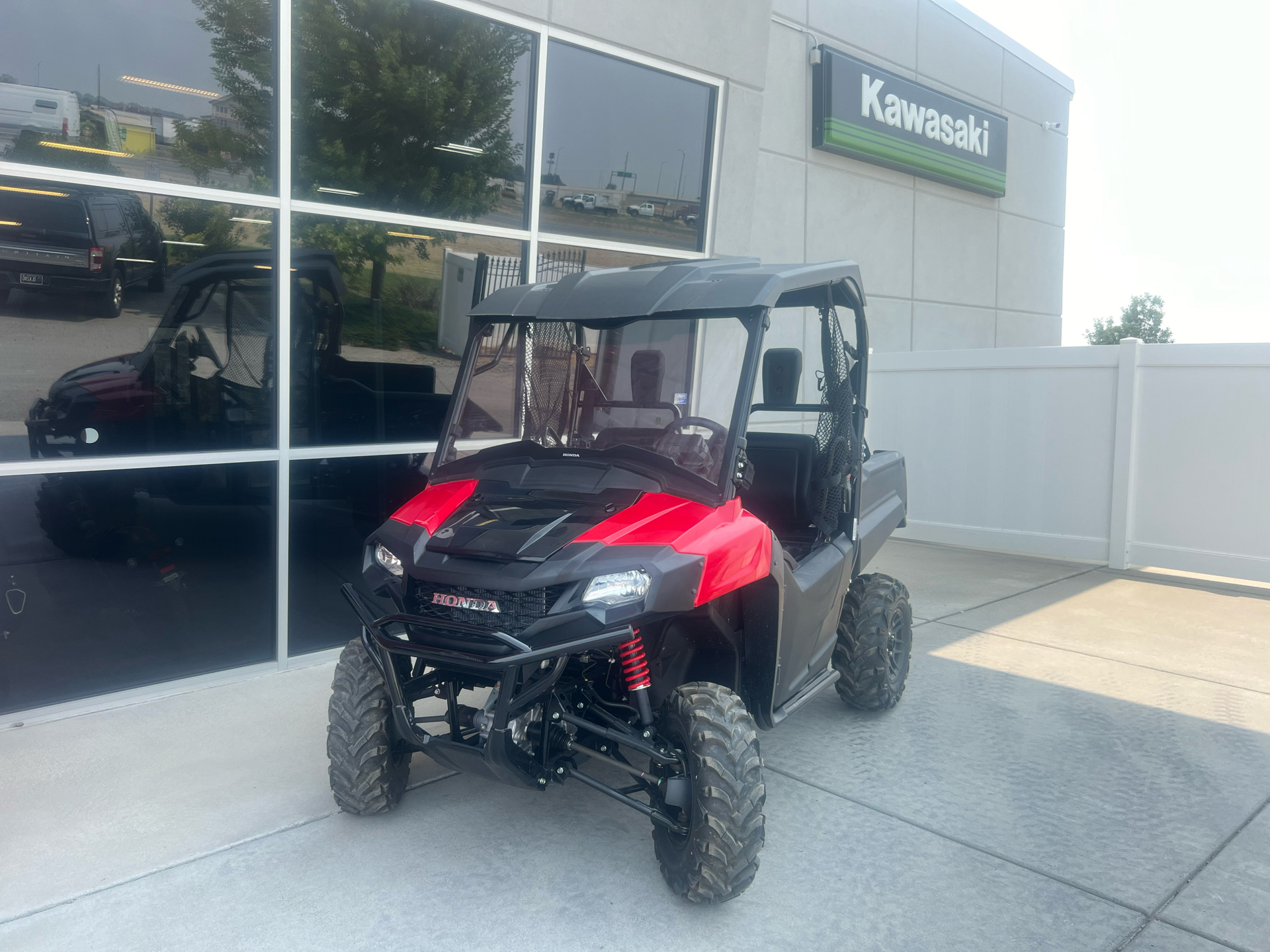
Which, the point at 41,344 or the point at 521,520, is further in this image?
the point at 41,344

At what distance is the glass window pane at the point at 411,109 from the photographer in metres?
5.37

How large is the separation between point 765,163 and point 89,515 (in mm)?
7077

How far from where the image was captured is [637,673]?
298cm

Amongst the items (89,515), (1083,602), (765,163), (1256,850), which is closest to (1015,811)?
(1256,850)

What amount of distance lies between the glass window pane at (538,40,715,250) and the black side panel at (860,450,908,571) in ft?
9.86

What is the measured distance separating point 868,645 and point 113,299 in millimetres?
4102

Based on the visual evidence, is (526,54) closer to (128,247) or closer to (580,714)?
(128,247)

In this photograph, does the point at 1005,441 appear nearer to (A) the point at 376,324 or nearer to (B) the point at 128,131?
(A) the point at 376,324

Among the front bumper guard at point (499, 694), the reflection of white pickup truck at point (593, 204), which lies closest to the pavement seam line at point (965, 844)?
the front bumper guard at point (499, 694)

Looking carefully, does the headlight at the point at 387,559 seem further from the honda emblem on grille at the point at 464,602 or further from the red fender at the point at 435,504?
the honda emblem on grille at the point at 464,602

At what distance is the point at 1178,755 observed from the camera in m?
4.21

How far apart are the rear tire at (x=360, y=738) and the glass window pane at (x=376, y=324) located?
7.61ft

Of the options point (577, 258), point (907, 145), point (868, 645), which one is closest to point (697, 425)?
point (868, 645)

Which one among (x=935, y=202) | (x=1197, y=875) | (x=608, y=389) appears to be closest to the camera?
(x=1197, y=875)
